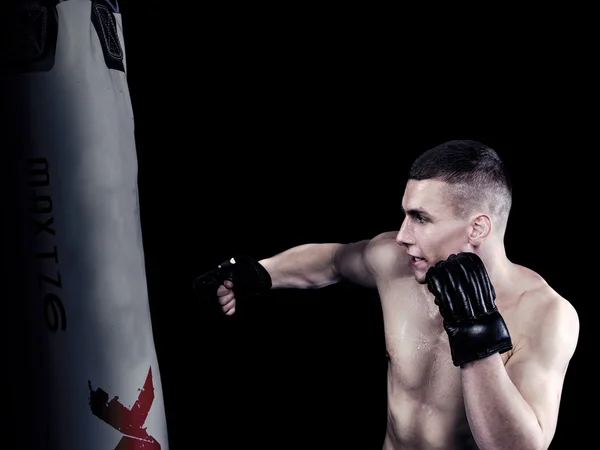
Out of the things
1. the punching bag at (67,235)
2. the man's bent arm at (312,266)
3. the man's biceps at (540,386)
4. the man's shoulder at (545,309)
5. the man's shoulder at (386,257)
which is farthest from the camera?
the man's bent arm at (312,266)

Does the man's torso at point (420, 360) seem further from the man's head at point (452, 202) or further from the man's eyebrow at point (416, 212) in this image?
the man's eyebrow at point (416, 212)

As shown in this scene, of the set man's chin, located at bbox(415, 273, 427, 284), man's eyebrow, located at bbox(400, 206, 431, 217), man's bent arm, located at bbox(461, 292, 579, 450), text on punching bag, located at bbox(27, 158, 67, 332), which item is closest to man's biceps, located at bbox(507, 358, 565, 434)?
man's bent arm, located at bbox(461, 292, 579, 450)

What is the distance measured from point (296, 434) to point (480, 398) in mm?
1568

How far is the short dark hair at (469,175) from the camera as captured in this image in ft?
6.14

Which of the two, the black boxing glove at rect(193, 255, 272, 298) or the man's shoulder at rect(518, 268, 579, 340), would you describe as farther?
the black boxing glove at rect(193, 255, 272, 298)

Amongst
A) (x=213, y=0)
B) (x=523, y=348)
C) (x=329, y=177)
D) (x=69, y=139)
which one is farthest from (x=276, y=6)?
(x=523, y=348)

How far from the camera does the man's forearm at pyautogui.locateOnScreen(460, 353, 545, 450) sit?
162cm

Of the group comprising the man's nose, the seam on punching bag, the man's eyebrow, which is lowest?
the man's nose

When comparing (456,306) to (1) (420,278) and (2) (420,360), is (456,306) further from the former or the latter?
(2) (420,360)

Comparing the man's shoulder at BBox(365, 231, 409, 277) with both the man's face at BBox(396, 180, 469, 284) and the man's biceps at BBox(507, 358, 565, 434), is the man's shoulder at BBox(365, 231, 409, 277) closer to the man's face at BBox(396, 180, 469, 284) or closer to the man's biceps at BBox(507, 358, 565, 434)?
the man's face at BBox(396, 180, 469, 284)

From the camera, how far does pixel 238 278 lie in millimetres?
2283

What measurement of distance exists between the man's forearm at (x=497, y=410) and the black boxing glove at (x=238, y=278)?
846 mm

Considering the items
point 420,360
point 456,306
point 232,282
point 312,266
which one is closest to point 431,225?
point 456,306

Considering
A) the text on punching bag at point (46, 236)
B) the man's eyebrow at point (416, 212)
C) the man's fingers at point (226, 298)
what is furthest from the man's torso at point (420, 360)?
the text on punching bag at point (46, 236)
